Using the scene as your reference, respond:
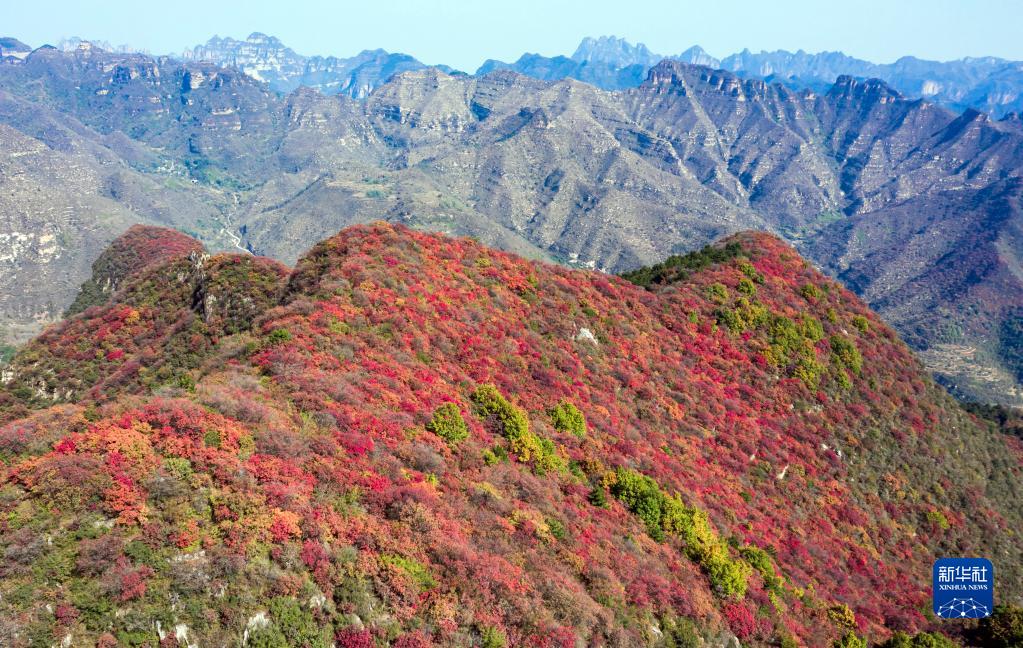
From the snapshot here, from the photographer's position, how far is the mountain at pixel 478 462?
18719mm

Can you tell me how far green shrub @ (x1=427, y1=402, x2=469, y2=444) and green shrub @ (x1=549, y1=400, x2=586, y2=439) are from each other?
8763 millimetres

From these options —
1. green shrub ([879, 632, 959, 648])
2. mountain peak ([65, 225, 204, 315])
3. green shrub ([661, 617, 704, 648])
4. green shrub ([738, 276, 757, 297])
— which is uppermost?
mountain peak ([65, 225, 204, 315])

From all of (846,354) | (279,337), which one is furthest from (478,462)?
(846,354)

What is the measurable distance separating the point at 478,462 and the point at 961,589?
43.1 m

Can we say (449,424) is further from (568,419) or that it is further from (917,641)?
(917,641)

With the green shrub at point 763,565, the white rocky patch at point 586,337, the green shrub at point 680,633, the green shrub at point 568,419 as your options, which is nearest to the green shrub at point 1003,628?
the green shrub at point 763,565

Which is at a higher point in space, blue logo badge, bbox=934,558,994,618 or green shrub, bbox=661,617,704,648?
green shrub, bbox=661,617,704,648

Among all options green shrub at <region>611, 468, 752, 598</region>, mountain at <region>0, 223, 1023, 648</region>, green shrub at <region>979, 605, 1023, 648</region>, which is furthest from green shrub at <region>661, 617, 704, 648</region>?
green shrub at <region>979, 605, 1023, 648</region>

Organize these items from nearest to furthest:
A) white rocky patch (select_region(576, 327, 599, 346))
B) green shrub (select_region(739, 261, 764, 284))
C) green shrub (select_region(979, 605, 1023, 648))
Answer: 1. green shrub (select_region(979, 605, 1023, 648))
2. white rocky patch (select_region(576, 327, 599, 346))
3. green shrub (select_region(739, 261, 764, 284))

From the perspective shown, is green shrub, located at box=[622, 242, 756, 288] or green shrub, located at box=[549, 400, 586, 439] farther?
green shrub, located at box=[622, 242, 756, 288]

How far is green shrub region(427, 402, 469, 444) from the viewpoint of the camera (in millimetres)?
31062

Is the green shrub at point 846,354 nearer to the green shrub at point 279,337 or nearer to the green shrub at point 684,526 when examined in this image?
the green shrub at point 684,526

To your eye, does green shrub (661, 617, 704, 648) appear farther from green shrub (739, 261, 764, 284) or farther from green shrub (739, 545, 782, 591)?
green shrub (739, 261, 764, 284)

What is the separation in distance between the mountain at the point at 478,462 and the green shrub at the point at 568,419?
23 cm
